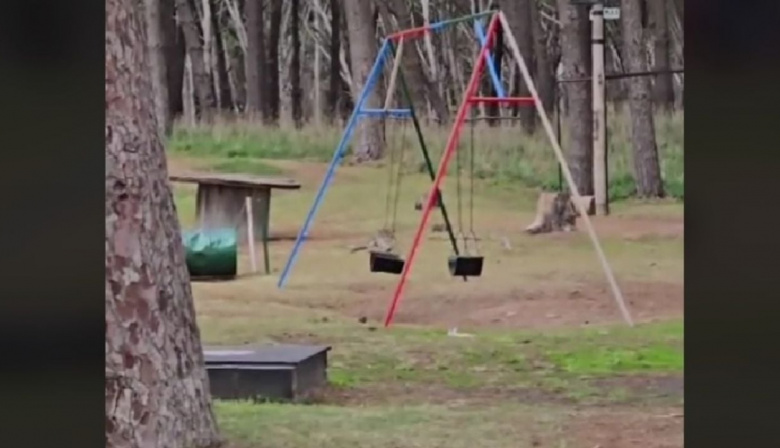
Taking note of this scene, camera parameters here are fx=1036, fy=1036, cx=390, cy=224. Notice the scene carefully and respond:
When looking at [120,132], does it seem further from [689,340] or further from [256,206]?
[689,340]

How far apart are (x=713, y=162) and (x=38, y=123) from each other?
6.41 ft

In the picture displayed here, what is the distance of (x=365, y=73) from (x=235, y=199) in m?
0.53

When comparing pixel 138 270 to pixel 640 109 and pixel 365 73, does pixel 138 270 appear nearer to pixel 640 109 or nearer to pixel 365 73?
pixel 365 73

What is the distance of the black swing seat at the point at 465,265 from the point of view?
296cm

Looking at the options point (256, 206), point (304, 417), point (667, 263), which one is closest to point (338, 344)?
point (304, 417)

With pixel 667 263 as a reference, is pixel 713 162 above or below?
above

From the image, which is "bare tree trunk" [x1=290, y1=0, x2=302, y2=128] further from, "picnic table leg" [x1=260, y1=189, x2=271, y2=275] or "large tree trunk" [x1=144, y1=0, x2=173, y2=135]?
"large tree trunk" [x1=144, y1=0, x2=173, y2=135]

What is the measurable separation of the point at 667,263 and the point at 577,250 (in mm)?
254

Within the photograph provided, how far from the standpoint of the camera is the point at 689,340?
2.99m

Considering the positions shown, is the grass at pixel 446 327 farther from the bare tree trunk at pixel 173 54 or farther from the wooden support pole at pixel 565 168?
the bare tree trunk at pixel 173 54

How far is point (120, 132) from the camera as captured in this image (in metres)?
2.88

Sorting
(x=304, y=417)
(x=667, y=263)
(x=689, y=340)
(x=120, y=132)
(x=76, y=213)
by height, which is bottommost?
(x=304, y=417)

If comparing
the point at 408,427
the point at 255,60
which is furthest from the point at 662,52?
the point at 408,427

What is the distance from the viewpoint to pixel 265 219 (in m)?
3.03
